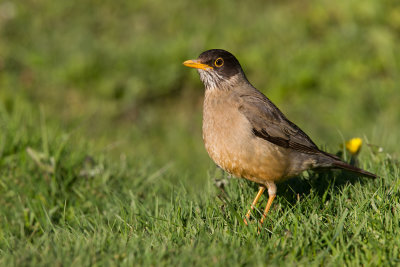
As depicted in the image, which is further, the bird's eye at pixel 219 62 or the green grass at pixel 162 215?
the bird's eye at pixel 219 62

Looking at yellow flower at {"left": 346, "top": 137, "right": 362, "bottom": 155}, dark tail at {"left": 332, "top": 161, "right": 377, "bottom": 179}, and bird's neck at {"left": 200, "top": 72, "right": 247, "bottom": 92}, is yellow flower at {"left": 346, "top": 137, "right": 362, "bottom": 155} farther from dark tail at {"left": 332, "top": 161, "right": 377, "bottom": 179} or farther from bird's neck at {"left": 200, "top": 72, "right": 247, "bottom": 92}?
bird's neck at {"left": 200, "top": 72, "right": 247, "bottom": 92}

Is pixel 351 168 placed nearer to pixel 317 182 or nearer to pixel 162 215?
pixel 317 182

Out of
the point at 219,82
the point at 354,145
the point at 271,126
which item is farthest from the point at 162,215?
the point at 354,145

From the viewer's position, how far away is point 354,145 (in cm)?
554

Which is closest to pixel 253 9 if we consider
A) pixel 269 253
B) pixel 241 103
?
pixel 241 103

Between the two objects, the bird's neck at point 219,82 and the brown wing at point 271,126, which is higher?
the bird's neck at point 219,82

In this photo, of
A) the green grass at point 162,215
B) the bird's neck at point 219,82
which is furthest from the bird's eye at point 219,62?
the green grass at point 162,215

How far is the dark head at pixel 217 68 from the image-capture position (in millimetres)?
5656

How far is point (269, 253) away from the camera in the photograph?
3863mm

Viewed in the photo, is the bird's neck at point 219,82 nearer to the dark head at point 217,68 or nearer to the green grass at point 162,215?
the dark head at point 217,68

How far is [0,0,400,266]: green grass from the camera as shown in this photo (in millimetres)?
3961

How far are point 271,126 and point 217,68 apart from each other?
2.95ft

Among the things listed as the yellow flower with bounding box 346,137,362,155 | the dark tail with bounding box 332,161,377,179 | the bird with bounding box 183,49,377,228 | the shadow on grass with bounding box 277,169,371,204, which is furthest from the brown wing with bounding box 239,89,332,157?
the yellow flower with bounding box 346,137,362,155

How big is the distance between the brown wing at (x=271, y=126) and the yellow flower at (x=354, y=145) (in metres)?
0.47
